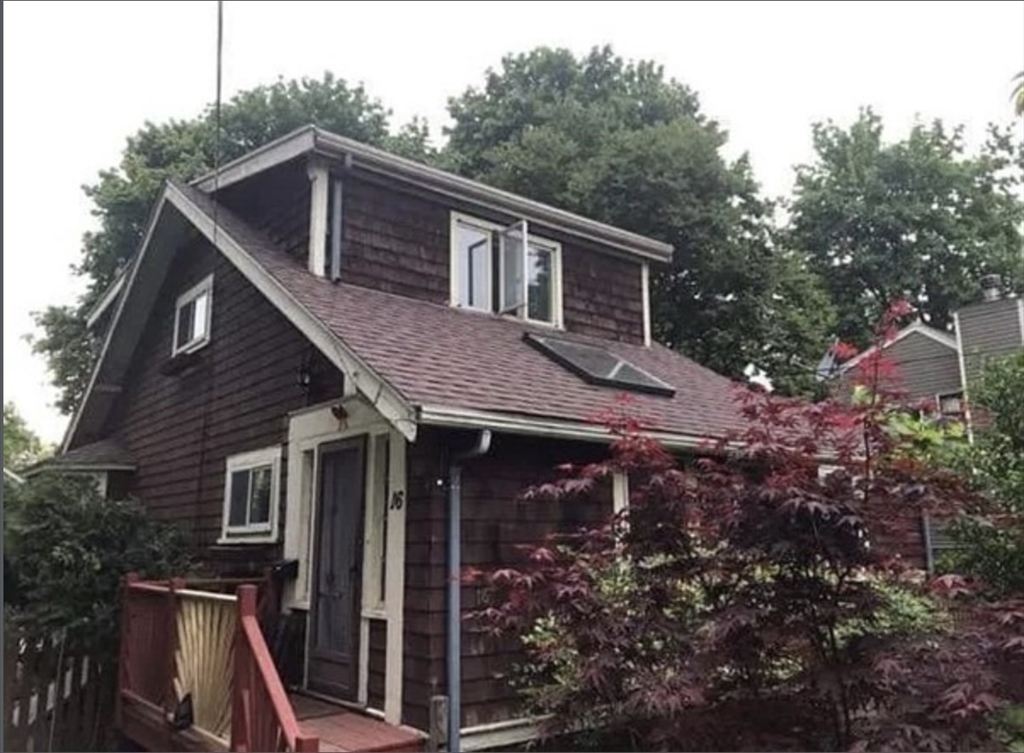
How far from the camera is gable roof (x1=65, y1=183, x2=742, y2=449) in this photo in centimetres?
562

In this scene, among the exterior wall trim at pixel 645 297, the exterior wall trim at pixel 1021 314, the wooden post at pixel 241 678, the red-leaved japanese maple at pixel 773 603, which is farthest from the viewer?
the exterior wall trim at pixel 1021 314

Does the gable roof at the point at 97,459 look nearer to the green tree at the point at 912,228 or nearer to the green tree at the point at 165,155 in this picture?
the green tree at the point at 165,155

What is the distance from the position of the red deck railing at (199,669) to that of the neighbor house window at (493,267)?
13.8 feet

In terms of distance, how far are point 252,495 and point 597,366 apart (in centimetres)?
361

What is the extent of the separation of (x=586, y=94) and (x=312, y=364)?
67.5 feet

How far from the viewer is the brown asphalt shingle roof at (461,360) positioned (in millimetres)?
5914

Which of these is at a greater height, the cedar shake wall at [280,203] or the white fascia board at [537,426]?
the cedar shake wall at [280,203]

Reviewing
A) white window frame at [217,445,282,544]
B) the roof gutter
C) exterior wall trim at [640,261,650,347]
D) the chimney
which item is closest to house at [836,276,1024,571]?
the chimney

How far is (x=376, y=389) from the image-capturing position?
5484mm

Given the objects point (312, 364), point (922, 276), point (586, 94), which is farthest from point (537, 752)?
point (922, 276)

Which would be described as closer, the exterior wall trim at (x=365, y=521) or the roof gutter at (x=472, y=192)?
the exterior wall trim at (x=365, y=521)

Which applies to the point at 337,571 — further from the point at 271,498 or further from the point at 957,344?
the point at 957,344

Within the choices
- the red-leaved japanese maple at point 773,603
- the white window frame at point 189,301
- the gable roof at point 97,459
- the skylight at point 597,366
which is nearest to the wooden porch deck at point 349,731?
the red-leaved japanese maple at point 773,603

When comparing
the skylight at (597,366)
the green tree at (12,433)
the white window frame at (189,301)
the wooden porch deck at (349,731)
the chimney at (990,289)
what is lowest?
the wooden porch deck at (349,731)
